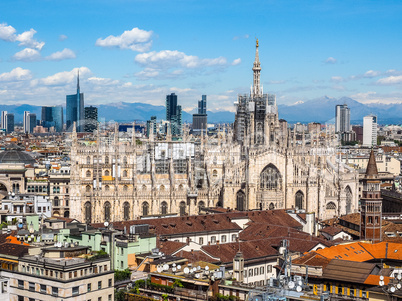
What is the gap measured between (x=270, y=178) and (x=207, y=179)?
28.3 feet

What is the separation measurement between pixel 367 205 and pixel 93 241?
3031 cm

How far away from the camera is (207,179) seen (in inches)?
4195

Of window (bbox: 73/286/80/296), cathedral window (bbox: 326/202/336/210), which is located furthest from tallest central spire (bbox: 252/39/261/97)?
window (bbox: 73/286/80/296)

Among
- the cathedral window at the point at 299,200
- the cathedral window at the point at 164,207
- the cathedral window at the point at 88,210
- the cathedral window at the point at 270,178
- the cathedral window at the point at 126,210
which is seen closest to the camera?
the cathedral window at the point at 88,210

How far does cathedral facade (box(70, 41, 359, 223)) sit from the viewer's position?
99.9 meters

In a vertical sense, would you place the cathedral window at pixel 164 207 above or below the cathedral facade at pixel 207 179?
below

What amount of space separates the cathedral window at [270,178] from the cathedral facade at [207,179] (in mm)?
136

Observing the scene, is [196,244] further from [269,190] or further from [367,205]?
[269,190]

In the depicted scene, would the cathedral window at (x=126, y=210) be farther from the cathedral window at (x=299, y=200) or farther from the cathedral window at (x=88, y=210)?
the cathedral window at (x=299, y=200)

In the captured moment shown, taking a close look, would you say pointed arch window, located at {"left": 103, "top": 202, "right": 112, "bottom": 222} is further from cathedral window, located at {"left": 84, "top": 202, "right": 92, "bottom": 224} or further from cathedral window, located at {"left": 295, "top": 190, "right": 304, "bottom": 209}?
cathedral window, located at {"left": 295, "top": 190, "right": 304, "bottom": 209}

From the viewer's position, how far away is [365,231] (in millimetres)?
77188

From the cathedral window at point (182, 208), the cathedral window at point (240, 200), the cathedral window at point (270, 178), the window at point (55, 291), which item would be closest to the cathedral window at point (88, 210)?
the cathedral window at point (182, 208)

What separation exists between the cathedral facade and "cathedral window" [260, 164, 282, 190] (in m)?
0.14

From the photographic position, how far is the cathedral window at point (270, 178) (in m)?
105
